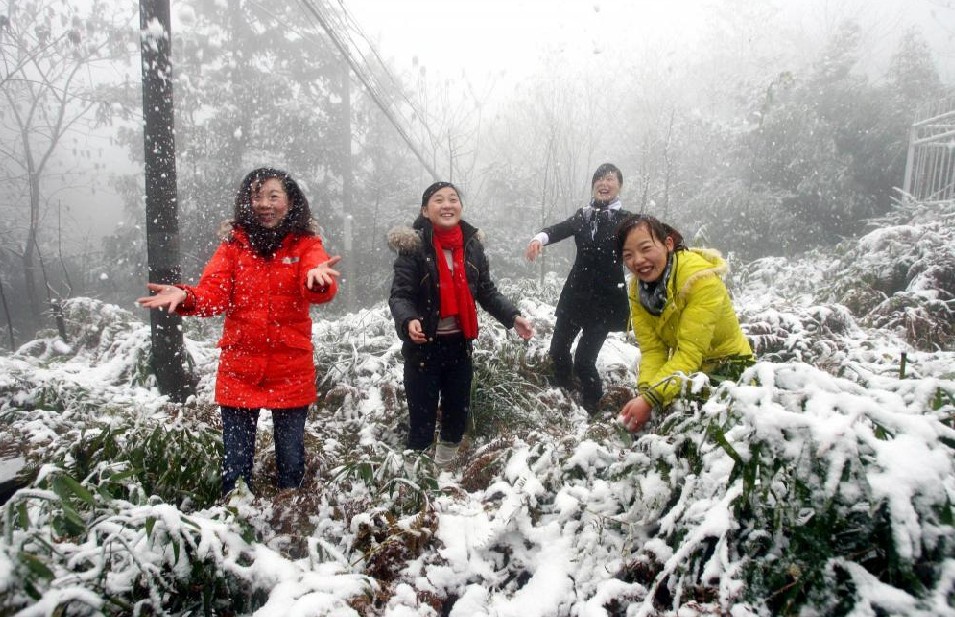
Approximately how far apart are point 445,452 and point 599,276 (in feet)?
5.95

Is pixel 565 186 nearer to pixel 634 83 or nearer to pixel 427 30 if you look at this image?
pixel 634 83

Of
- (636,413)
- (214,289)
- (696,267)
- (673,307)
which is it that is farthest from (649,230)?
(214,289)

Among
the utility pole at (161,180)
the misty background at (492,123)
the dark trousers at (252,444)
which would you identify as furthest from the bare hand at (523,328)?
the misty background at (492,123)

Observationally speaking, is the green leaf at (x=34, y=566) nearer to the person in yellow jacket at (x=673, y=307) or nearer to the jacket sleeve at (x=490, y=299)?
the person in yellow jacket at (x=673, y=307)

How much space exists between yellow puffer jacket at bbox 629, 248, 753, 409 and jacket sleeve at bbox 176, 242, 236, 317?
84.1 inches

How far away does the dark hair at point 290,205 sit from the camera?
2535 millimetres

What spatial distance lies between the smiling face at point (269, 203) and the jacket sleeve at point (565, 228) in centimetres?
217

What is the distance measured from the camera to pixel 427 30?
29.7 meters

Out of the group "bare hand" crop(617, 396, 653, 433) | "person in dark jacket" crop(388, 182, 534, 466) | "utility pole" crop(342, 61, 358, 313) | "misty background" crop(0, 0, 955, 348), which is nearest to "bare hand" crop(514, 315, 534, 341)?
"person in dark jacket" crop(388, 182, 534, 466)

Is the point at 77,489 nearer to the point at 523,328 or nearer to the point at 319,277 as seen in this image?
the point at 319,277

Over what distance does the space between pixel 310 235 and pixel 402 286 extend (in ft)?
2.05

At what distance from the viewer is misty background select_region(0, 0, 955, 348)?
11.8m

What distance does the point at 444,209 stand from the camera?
297cm

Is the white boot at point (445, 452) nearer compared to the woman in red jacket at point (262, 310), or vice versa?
the woman in red jacket at point (262, 310)
